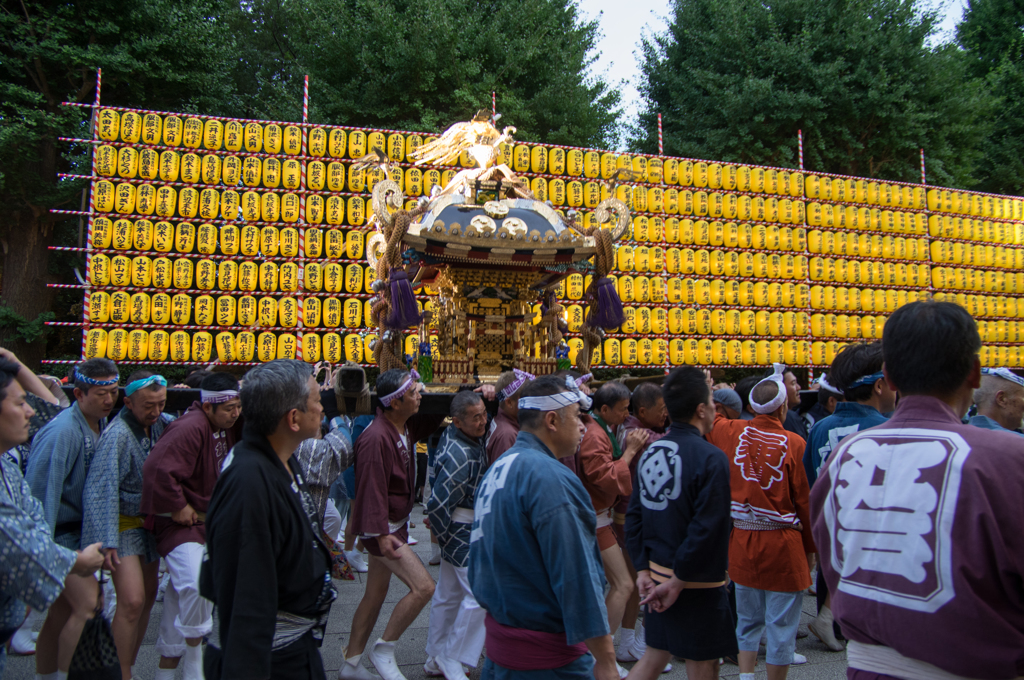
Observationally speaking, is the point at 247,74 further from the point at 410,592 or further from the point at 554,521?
the point at 554,521

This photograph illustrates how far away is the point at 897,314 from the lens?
1.82m

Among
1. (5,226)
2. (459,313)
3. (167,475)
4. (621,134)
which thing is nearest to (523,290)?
(459,313)

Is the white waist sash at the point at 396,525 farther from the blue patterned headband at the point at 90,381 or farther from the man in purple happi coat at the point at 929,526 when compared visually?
the man in purple happi coat at the point at 929,526

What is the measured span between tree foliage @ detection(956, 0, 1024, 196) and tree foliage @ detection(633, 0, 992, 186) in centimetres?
103

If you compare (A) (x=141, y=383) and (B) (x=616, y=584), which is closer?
(A) (x=141, y=383)

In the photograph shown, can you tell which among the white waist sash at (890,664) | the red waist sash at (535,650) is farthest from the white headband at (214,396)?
the white waist sash at (890,664)

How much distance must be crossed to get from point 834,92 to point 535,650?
17640 mm

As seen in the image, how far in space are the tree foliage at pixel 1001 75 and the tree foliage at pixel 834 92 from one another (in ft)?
3.39

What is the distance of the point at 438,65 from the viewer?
599 inches

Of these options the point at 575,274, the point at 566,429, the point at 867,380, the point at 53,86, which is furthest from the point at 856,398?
the point at 53,86

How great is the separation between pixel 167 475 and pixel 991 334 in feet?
58.2

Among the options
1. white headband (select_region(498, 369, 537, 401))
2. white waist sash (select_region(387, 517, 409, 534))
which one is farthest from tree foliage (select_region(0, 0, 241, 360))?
white headband (select_region(498, 369, 537, 401))

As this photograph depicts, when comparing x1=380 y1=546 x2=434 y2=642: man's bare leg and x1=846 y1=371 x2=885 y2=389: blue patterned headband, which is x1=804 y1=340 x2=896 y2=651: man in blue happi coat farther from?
x1=380 y1=546 x2=434 y2=642: man's bare leg

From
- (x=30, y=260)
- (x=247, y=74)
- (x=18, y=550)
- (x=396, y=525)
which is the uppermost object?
(x=247, y=74)
